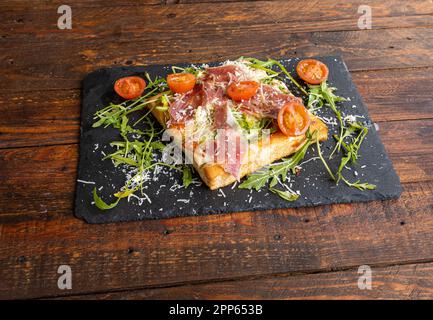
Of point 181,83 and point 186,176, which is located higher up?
point 181,83

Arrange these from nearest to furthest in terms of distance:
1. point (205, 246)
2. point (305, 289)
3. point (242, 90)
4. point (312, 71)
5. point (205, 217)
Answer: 1. point (305, 289)
2. point (205, 246)
3. point (205, 217)
4. point (242, 90)
5. point (312, 71)

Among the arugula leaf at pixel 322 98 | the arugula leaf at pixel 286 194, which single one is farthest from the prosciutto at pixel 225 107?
the arugula leaf at pixel 322 98

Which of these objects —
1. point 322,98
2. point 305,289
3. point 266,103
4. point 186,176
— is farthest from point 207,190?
point 322,98

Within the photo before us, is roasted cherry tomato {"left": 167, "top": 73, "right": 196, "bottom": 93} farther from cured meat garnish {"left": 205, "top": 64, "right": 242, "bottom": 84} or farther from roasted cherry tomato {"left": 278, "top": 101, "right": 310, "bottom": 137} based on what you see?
roasted cherry tomato {"left": 278, "top": 101, "right": 310, "bottom": 137}

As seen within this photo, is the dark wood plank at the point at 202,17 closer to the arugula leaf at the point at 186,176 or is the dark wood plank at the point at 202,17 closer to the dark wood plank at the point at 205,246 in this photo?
the arugula leaf at the point at 186,176

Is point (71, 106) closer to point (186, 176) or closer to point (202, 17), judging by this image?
point (186, 176)

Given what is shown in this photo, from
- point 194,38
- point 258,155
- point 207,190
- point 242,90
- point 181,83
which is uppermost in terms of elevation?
point 194,38

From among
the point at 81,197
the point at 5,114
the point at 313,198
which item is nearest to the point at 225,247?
the point at 313,198
